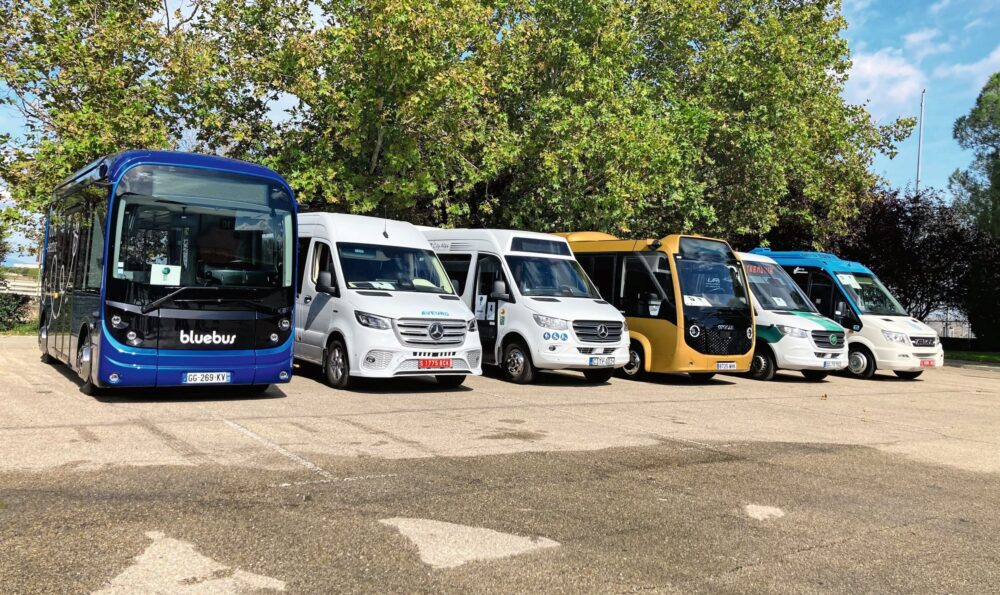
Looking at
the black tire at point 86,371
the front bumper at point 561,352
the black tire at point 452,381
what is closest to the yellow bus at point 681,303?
the front bumper at point 561,352

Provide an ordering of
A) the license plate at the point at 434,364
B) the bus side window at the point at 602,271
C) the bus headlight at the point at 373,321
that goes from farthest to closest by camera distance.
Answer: the bus side window at the point at 602,271
the license plate at the point at 434,364
the bus headlight at the point at 373,321

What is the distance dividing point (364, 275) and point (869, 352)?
12.4 m

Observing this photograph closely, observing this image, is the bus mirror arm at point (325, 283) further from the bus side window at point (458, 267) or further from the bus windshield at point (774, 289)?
the bus windshield at point (774, 289)

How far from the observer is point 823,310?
66.7ft

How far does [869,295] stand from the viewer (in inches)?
802

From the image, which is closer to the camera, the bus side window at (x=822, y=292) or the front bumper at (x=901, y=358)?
the front bumper at (x=901, y=358)

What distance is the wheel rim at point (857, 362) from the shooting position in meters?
19.8

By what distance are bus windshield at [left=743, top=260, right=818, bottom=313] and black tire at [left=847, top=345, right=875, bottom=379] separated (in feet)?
6.05

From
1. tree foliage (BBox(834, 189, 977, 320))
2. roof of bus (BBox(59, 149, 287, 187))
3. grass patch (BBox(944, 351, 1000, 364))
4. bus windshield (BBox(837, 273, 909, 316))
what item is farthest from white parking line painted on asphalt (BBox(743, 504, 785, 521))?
tree foliage (BBox(834, 189, 977, 320))

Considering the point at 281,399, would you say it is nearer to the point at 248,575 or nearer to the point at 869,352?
the point at 248,575

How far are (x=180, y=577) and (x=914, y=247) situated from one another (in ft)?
114

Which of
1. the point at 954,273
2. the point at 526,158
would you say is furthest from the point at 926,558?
the point at 954,273

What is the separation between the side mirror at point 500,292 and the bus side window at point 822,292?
9.06m

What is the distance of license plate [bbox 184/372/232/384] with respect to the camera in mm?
10484
